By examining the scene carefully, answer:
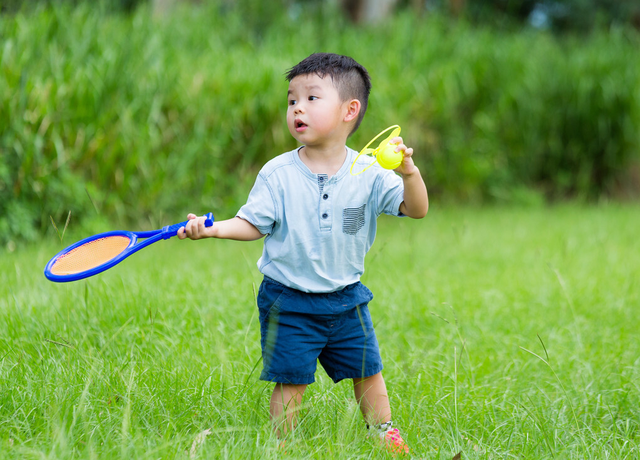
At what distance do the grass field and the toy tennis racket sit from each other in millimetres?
372

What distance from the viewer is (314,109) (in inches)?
82.0

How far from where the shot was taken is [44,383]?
2254 mm

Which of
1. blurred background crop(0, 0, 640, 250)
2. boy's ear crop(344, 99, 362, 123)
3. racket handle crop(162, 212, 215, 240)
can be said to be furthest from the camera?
blurred background crop(0, 0, 640, 250)

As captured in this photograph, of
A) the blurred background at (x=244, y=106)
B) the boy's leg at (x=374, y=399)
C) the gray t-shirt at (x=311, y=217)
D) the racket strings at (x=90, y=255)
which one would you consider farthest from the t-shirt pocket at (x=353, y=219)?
the blurred background at (x=244, y=106)

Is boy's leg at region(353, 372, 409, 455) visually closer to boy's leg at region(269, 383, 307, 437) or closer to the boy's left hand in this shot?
boy's leg at region(269, 383, 307, 437)

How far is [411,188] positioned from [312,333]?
56cm

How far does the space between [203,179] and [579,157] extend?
17.2 ft

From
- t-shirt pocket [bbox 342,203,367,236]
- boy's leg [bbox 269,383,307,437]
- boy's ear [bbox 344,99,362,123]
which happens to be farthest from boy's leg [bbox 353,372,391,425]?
boy's ear [bbox 344,99,362,123]

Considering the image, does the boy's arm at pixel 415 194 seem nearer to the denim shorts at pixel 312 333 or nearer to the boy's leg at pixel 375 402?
the denim shorts at pixel 312 333

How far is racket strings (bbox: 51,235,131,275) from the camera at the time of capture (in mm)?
2049

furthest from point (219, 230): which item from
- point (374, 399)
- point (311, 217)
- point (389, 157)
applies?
point (374, 399)

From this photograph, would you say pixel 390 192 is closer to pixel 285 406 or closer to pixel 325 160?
pixel 325 160

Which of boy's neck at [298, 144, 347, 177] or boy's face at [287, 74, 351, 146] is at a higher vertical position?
boy's face at [287, 74, 351, 146]

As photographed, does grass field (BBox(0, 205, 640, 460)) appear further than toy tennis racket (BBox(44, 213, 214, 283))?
Yes
